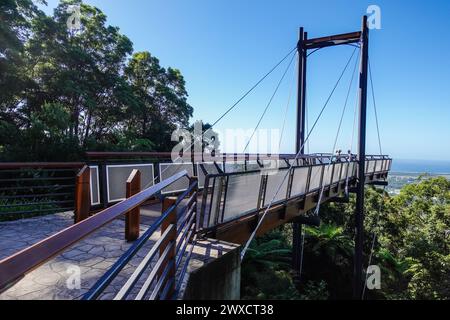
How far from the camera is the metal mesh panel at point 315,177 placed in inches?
275

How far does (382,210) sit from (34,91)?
22617 mm

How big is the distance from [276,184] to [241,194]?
1213 millimetres

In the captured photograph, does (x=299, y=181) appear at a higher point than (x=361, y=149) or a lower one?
lower

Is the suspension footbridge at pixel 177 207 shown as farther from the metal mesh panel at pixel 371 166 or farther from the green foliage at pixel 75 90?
the metal mesh panel at pixel 371 166

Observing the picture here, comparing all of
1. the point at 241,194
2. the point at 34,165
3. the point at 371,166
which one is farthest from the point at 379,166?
the point at 34,165

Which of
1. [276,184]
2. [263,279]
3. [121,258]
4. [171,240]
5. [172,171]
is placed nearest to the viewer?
[121,258]

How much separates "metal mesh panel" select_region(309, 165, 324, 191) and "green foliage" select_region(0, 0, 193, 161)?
911 cm

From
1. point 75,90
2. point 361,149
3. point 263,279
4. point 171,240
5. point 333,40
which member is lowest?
point 263,279

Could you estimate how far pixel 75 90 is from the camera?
15945mm

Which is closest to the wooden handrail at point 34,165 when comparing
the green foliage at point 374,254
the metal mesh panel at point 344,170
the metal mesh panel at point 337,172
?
the green foliage at point 374,254

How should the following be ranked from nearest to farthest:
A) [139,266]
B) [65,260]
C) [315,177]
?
[139,266], [65,260], [315,177]

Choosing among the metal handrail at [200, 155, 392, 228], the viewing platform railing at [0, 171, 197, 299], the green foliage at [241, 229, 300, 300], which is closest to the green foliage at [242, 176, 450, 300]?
the green foliage at [241, 229, 300, 300]

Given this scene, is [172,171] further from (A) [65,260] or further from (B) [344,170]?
(B) [344,170]
